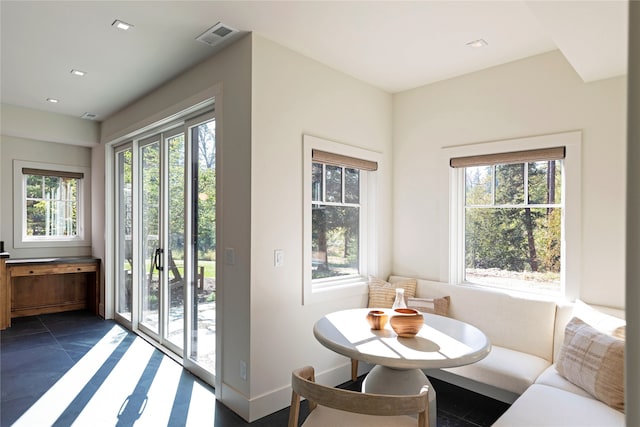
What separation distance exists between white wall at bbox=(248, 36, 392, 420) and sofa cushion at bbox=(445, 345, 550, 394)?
3.71ft

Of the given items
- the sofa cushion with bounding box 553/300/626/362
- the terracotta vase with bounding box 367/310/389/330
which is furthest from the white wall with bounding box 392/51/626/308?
the terracotta vase with bounding box 367/310/389/330

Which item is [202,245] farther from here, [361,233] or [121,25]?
[121,25]

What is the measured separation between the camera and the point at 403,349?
6.54 ft

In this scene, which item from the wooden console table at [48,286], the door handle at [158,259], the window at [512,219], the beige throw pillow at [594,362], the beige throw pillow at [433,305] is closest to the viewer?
the beige throw pillow at [594,362]

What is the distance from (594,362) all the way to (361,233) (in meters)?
2.15

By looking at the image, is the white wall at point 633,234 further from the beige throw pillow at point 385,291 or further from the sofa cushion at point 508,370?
the beige throw pillow at point 385,291

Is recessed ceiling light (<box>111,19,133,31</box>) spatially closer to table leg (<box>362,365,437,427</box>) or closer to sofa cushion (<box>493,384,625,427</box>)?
table leg (<box>362,365,437,427</box>)

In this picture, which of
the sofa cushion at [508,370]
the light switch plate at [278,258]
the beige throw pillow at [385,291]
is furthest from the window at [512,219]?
the light switch plate at [278,258]

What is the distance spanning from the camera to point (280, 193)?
288 centimetres

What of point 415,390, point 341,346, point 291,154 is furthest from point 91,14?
point 415,390

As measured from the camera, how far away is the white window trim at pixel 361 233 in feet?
10.0

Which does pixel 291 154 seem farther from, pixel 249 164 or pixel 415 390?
pixel 415 390

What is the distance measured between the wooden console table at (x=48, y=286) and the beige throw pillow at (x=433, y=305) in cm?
436

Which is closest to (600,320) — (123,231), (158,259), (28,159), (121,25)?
(121,25)
